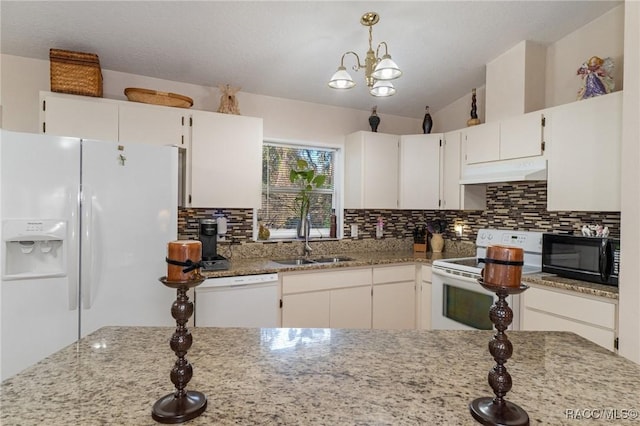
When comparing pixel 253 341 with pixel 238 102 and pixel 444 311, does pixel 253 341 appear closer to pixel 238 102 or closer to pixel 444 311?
pixel 444 311

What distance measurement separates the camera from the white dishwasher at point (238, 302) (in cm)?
248

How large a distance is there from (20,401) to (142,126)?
212 centimetres

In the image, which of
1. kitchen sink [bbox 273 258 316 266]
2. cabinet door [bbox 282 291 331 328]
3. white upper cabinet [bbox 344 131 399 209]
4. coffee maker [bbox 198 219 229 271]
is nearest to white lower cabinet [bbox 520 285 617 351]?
cabinet door [bbox 282 291 331 328]

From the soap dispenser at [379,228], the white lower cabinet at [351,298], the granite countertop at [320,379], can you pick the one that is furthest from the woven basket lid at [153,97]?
the soap dispenser at [379,228]

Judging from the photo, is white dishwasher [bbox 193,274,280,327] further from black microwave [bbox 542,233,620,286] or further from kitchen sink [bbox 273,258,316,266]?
black microwave [bbox 542,233,620,286]

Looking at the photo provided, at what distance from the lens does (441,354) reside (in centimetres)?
107

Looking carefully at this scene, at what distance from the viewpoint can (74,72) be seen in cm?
236

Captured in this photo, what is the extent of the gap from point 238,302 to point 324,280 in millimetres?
738

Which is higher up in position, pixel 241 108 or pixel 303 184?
pixel 241 108

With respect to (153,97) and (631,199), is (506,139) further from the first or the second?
(153,97)

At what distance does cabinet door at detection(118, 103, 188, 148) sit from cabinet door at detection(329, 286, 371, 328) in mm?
1732

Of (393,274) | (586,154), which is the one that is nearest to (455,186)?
(393,274)

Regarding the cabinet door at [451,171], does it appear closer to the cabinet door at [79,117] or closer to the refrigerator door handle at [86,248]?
the cabinet door at [79,117]

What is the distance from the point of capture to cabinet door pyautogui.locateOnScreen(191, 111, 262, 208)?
275cm
